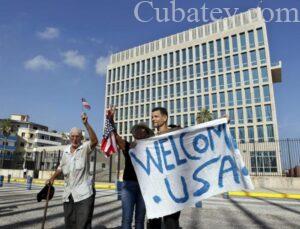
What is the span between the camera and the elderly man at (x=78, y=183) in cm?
364

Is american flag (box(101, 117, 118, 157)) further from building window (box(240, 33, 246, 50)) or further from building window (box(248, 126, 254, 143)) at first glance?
building window (box(240, 33, 246, 50))

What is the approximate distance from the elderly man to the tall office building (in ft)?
136

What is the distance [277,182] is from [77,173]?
Answer: 64.4 feet

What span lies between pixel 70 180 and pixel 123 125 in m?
64.0

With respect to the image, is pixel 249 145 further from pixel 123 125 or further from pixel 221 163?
pixel 123 125

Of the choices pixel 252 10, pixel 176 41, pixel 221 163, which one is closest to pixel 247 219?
pixel 221 163

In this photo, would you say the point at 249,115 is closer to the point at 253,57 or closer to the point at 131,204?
the point at 253,57

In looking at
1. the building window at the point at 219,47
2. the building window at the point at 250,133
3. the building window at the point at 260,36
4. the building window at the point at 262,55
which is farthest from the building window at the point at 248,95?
the building window at the point at 219,47

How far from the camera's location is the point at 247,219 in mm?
6801

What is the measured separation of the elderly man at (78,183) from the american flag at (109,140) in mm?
261

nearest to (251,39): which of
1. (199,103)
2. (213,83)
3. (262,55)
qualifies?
(262,55)

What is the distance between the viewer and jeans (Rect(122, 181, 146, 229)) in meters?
3.69

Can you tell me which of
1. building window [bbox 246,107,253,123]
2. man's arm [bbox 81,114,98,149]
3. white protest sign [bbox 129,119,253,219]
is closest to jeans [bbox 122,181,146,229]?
white protest sign [bbox 129,119,253,219]

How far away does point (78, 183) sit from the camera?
3732 millimetres
